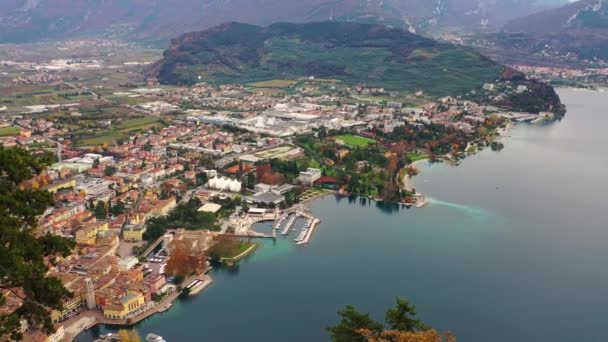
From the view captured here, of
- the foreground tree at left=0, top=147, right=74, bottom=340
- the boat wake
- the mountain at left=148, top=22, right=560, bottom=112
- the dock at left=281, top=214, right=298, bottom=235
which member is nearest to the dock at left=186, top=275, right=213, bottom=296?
the dock at left=281, top=214, right=298, bottom=235

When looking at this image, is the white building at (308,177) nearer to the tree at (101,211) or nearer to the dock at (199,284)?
the tree at (101,211)

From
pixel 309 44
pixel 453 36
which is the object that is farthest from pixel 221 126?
pixel 453 36

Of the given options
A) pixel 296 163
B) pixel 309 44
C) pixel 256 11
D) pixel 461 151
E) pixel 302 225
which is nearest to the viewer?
pixel 302 225

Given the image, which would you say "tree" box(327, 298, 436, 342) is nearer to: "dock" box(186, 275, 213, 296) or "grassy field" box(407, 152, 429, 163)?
"dock" box(186, 275, 213, 296)

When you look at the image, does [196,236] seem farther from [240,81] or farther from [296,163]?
[240,81]

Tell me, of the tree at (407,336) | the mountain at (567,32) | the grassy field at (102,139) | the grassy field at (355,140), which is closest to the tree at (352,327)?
the tree at (407,336)

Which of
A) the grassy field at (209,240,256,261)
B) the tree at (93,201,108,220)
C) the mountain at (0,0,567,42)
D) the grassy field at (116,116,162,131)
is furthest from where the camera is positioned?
the mountain at (0,0,567,42)
